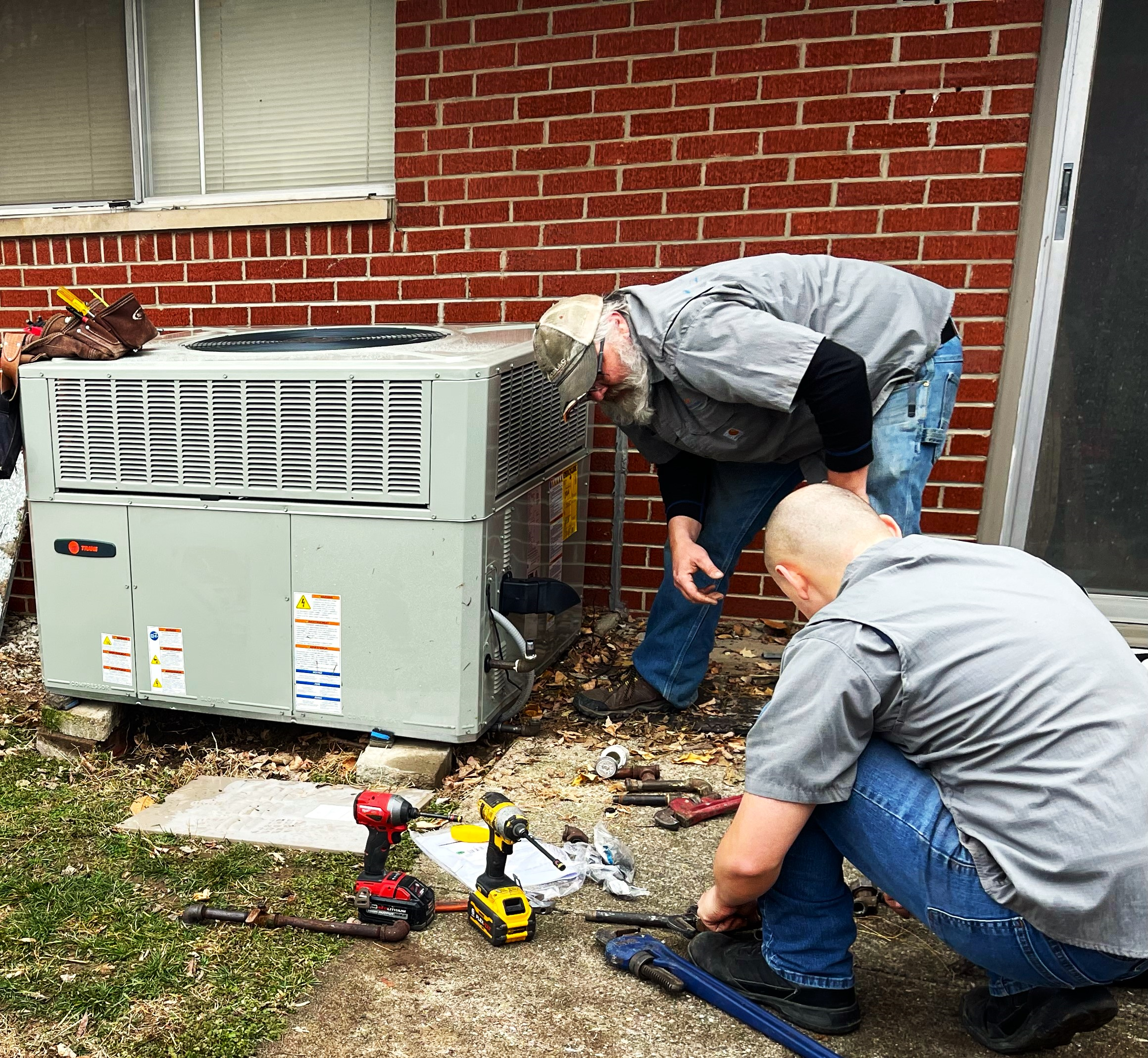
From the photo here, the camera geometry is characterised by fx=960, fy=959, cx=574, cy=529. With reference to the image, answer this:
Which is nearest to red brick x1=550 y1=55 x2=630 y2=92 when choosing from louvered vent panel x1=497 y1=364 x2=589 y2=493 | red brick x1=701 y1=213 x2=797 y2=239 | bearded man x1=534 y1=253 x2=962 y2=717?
red brick x1=701 y1=213 x2=797 y2=239

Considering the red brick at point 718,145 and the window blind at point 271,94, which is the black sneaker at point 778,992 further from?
the window blind at point 271,94

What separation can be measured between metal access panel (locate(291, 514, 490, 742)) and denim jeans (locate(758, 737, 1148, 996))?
140 cm

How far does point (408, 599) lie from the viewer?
3.09 metres

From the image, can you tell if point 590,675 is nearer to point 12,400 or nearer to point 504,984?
point 504,984

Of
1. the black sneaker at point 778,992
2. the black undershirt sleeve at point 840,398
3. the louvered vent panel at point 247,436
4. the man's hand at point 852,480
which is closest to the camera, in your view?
the black sneaker at point 778,992

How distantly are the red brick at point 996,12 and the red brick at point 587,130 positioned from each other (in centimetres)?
131

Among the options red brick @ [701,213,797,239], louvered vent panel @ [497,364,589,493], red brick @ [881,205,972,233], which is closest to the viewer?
louvered vent panel @ [497,364,589,493]

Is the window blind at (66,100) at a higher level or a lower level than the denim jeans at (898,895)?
higher

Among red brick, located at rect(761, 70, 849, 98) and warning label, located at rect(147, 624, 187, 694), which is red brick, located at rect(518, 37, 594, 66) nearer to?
red brick, located at rect(761, 70, 849, 98)

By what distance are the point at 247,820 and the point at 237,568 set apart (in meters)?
0.83

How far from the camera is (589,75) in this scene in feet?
13.5

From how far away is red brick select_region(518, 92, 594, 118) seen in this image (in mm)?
4148

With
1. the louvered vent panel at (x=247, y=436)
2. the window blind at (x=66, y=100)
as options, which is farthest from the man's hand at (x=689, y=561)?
the window blind at (x=66, y=100)

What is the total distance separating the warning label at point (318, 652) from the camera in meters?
3.19
